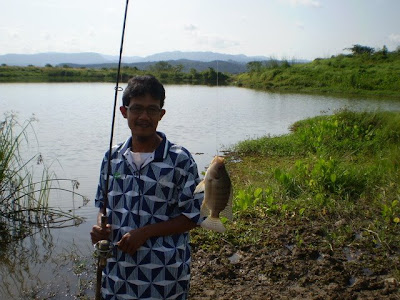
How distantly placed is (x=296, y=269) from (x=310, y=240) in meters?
0.73

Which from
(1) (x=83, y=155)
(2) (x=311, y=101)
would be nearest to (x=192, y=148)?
(1) (x=83, y=155)

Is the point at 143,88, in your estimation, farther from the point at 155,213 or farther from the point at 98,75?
the point at 98,75

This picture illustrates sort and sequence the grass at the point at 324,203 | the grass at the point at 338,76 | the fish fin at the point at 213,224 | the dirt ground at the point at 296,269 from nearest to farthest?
1. the fish fin at the point at 213,224
2. the dirt ground at the point at 296,269
3. the grass at the point at 324,203
4. the grass at the point at 338,76

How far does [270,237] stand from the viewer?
5273 mm

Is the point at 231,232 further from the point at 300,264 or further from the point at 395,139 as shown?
the point at 395,139

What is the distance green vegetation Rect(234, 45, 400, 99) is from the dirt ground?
2672cm

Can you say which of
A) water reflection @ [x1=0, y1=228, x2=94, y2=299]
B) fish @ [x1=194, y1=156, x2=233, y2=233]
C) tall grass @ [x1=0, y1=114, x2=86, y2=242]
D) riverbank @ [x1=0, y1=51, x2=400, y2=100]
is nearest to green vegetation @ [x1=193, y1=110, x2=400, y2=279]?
water reflection @ [x1=0, y1=228, x2=94, y2=299]

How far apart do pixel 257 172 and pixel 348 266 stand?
4747 millimetres

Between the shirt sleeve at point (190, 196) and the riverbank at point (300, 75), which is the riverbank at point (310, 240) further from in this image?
the riverbank at point (300, 75)

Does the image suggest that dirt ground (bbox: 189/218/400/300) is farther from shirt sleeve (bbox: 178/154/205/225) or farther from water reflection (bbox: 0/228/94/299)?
shirt sleeve (bbox: 178/154/205/225)

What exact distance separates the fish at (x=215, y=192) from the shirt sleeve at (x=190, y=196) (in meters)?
0.04

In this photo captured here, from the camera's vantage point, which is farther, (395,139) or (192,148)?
(192,148)

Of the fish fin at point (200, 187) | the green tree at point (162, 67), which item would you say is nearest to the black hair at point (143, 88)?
the fish fin at point (200, 187)

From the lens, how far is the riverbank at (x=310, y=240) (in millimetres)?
4176
